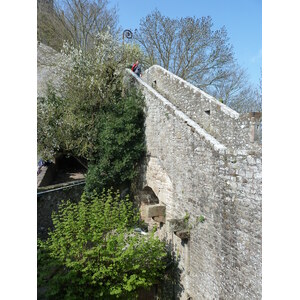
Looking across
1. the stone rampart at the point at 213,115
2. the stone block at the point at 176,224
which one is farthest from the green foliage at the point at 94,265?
the stone rampart at the point at 213,115

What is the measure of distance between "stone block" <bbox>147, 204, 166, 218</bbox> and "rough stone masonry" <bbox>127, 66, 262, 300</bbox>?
1.2 inches

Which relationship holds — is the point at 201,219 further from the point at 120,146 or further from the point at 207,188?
the point at 120,146

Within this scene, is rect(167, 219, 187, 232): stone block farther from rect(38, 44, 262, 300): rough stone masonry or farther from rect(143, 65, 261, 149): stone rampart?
rect(143, 65, 261, 149): stone rampart

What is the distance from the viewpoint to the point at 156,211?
693 centimetres

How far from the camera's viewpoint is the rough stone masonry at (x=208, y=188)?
410cm

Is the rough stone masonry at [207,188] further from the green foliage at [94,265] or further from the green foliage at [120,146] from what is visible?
the green foliage at [94,265]

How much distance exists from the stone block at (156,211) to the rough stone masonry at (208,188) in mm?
30

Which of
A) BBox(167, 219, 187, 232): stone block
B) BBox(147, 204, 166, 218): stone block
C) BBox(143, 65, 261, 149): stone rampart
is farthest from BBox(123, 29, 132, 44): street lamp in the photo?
BBox(167, 219, 187, 232): stone block

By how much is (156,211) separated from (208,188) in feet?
7.41

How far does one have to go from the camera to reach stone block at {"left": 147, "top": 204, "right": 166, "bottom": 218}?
6883 mm
